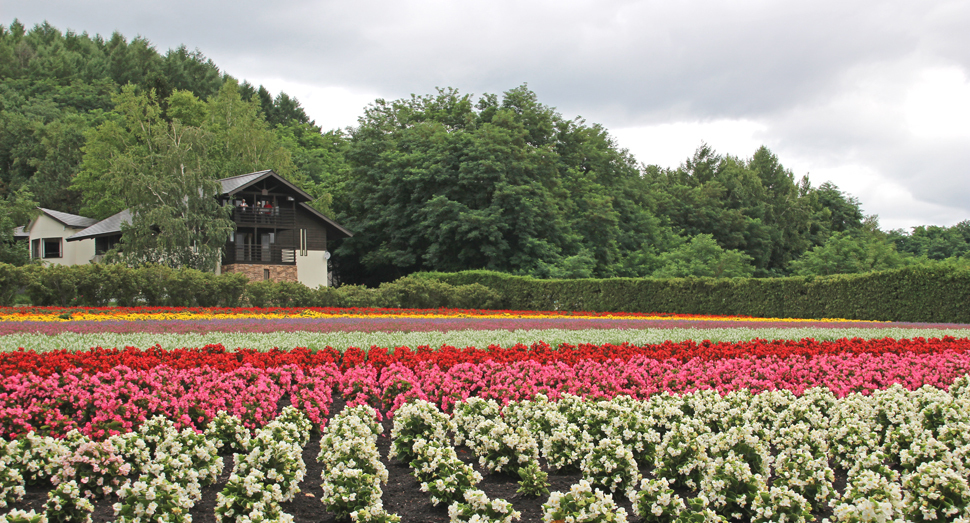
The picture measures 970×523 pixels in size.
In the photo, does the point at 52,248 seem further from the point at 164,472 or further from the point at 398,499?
the point at 398,499

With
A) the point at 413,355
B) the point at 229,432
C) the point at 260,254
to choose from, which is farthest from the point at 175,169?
the point at 229,432

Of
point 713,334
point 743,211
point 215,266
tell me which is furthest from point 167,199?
point 743,211

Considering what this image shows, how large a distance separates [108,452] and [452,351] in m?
4.42

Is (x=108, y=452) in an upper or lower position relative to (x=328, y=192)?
lower

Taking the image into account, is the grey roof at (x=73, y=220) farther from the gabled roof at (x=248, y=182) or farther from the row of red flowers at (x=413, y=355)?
the row of red flowers at (x=413, y=355)

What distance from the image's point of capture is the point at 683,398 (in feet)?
19.2

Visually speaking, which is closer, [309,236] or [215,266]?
[215,266]

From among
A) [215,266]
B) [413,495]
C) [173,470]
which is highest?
[215,266]

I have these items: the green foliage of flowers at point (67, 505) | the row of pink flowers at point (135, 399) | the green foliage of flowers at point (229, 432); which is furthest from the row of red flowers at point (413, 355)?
the green foliage of flowers at point (67, 505)

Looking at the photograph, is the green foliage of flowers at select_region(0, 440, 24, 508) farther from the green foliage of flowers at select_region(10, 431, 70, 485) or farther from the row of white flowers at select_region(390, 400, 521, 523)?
the row of white flowers at select_region(390, 400, 521, 523)

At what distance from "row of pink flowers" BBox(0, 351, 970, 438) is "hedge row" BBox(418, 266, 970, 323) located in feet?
35.6

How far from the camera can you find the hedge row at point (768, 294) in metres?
17.9

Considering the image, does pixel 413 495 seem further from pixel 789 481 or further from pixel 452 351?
pixel 452 351

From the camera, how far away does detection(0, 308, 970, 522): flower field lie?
375 cm
